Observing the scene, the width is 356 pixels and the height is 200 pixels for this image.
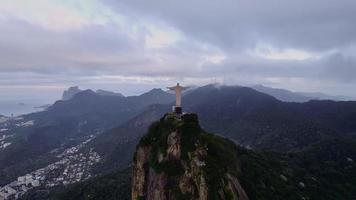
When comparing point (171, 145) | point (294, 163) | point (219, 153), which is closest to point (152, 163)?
point (171, 145)

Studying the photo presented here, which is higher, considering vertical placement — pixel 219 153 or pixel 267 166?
pixel 219 153

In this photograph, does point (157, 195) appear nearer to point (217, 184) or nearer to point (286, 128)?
point (217, 184)

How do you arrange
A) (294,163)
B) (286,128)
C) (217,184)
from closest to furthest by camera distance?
(217,184) < (294,163) < (286,128)

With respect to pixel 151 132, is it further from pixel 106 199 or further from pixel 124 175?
pixel 124 175

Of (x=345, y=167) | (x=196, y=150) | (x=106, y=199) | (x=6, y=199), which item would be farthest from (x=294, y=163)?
(x=6, y=199)

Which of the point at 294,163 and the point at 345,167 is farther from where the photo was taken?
the point at 345,167

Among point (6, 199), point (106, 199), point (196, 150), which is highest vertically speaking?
point (196, 150)

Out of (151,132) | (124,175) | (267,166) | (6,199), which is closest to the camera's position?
(151,132)
